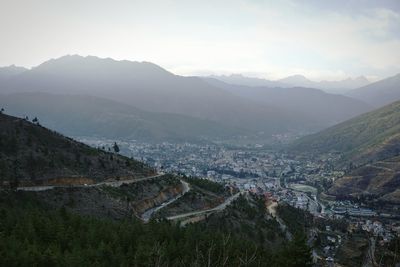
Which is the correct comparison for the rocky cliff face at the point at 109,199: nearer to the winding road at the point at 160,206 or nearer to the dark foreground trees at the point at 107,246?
the winding road at the point at 160,206

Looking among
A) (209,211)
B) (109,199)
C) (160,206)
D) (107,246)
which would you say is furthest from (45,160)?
(107,246)

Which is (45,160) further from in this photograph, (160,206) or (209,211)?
(209,211)

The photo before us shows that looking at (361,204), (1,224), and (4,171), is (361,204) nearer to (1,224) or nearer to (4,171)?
(4,171)

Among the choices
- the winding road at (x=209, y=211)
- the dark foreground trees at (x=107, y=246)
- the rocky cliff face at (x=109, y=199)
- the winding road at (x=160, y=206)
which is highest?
the dark foreground trees at (x=107, y=246)

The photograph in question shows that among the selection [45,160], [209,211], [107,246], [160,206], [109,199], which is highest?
[45,160]

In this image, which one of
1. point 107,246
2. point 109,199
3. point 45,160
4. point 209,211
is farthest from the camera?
point 209,211

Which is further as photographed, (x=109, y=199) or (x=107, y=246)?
(x=109, y=199)

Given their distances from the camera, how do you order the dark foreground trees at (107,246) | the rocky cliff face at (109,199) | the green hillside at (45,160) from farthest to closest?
the green hillside at (45,160) → the rocky cliff face at (109,199) → the dark foreground trees at (107,246)

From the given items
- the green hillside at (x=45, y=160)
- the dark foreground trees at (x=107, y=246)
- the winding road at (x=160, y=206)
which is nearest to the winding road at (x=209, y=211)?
the winding road at (x=160, y=206)
